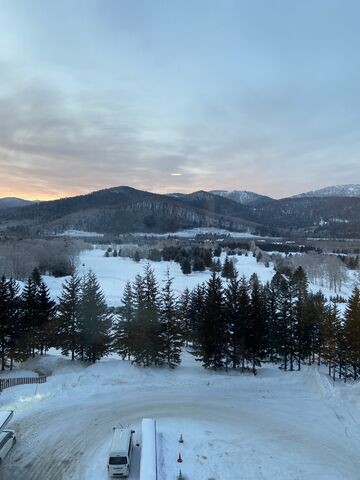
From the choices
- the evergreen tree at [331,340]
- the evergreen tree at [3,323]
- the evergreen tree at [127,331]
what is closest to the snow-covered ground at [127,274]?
the evergreen tree at [127,331]

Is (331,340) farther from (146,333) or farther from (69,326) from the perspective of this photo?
(69,326)

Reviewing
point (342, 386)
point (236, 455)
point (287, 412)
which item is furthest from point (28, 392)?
point (342, 386)

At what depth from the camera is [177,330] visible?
33.2 m

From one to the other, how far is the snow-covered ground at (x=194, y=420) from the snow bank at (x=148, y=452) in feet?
2.15

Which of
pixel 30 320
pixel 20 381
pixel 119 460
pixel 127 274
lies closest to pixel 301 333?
pixel 119 460

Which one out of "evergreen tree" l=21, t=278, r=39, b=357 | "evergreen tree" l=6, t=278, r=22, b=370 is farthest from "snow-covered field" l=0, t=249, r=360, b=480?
"evergreen tree" l=21, t=278, r=39, b=357

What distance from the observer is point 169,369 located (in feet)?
103

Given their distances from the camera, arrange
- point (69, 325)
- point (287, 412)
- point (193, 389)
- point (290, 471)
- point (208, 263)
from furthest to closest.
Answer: point (208, 263) < point (69, 325) < point (193, 389) < point (287, 412) < point (290, 471)

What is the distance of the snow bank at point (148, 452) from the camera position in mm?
16531

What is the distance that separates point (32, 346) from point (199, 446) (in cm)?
2088

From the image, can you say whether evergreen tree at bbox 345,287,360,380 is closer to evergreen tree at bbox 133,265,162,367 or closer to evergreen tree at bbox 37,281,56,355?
evergreen tree at bbox 133,265,162,367

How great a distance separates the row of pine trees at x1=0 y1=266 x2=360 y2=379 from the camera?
32.0 metres

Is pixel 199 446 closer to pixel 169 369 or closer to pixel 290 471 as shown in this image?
pixel 290 471

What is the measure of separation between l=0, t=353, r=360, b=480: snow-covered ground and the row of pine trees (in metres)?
1.81
